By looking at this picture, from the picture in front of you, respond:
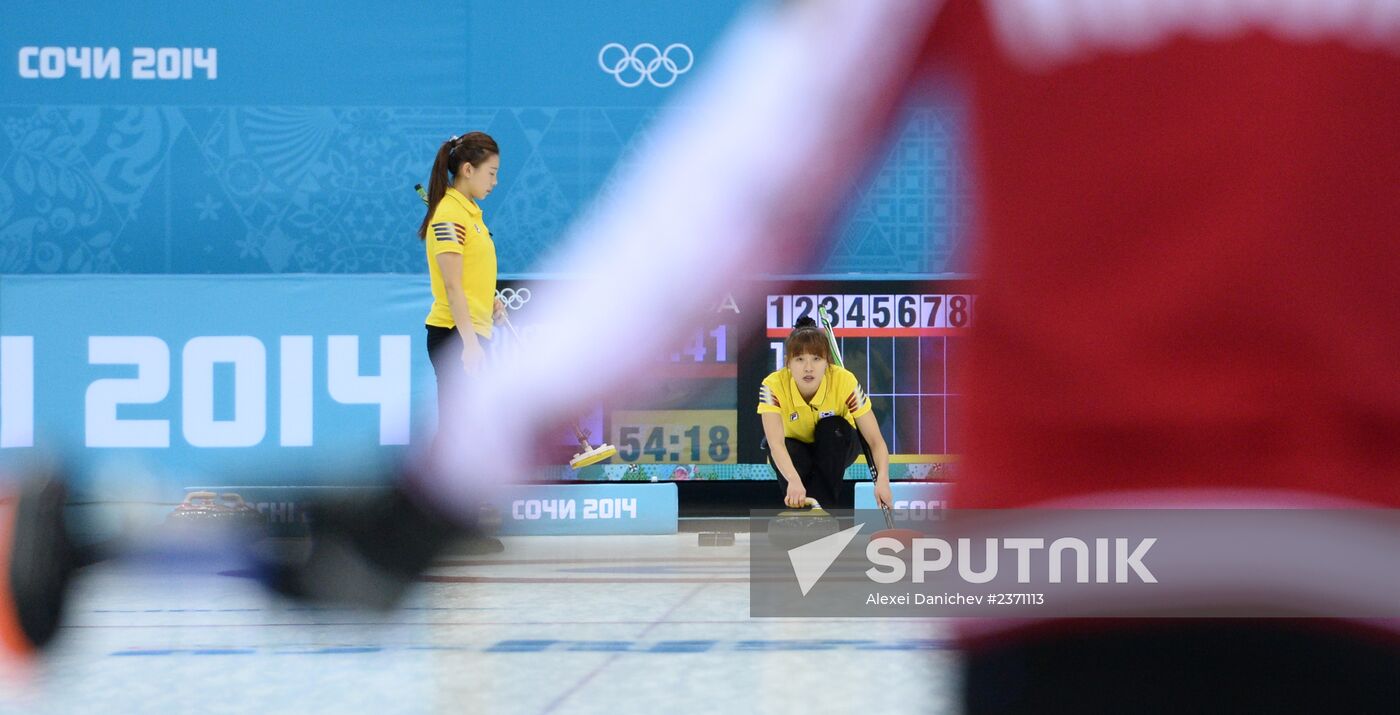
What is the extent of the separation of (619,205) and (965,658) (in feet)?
1.92

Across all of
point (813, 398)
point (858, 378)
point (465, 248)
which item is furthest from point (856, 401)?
point (465, 248)

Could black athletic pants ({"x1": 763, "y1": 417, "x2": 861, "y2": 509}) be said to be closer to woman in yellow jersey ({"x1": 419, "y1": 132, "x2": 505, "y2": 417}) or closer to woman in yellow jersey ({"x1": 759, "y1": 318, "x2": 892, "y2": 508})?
woman in yellow jersey ({"x1": 759, "y1": 318, "x2": 892, "y2": 508})

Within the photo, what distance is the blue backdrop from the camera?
7.53 metres

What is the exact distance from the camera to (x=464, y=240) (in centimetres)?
183

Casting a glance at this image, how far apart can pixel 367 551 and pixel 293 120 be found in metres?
6.39

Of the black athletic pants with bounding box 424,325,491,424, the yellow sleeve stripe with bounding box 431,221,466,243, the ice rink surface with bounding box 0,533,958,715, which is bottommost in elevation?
the ice rink surface with bounding box 0,533,958,715

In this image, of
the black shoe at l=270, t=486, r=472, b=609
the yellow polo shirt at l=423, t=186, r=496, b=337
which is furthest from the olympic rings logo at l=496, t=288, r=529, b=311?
the black shoe at l=270, t=486, r=472, b=609

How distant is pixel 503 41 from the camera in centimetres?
762

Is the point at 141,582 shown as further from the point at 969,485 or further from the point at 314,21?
the point at 969,485

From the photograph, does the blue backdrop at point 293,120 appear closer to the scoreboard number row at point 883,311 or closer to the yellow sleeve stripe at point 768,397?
the scoreboard number row at point 883,311

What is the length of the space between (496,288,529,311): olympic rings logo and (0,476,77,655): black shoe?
327 cm

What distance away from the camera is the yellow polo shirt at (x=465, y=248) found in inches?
54.1

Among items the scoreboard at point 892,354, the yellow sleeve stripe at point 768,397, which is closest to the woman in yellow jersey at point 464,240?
the yellow sleeve stripe at point 768,397

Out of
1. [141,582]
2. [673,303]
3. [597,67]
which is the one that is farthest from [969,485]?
[597,67]
